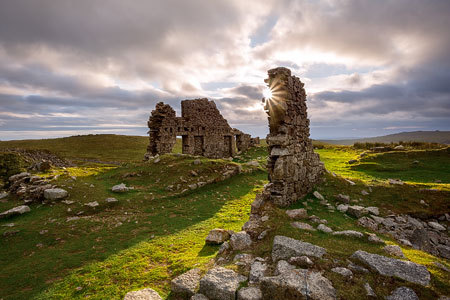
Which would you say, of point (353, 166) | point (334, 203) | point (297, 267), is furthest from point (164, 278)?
point (353, 166)

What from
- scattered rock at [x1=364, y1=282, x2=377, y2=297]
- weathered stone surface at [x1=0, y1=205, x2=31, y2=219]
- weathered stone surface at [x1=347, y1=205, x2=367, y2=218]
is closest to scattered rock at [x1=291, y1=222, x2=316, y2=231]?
scattered rock at [x1=364, y1=282, x2=377, y2=297]

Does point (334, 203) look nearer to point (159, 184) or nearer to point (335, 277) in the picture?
point (335, 277)

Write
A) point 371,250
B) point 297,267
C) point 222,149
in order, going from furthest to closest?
1. point 222,149
2. point 371,250
3. point 297,267

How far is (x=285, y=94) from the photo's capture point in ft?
32.8

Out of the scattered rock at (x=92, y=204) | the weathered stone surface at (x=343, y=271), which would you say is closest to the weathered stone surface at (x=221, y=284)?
the weathered stone surface at (x=343, y=271)

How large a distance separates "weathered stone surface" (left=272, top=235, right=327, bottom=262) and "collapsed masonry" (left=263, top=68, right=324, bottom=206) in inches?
172

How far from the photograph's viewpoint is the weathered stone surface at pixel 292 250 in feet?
17.4

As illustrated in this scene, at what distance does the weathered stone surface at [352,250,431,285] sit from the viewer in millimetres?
4383

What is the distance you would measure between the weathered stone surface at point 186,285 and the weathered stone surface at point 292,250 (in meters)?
2.02

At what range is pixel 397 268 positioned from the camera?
4684 millimetres

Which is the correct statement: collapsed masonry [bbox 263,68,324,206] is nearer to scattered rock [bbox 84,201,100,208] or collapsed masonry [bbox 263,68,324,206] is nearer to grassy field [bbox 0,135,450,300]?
grassy field [bbox 0,135,450,300]

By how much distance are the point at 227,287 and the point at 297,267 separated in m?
1.67

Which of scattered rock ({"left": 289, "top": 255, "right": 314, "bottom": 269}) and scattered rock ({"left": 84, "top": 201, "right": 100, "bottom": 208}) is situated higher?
scattered rock ({"left": 289, "top": 255, "right": 314, "bottom": 269})

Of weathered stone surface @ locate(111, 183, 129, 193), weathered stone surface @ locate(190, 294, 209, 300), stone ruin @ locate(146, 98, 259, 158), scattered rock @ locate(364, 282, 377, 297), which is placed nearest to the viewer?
scattered rock @ locate(364, 282, 377, 297)
